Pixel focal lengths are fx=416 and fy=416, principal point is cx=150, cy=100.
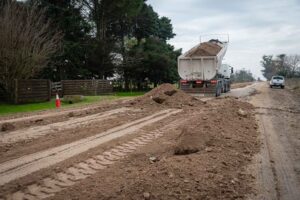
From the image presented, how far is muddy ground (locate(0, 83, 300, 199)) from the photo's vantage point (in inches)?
267

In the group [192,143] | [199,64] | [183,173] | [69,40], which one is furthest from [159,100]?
[69,40]

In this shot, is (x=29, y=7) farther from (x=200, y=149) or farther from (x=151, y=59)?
(x=200, y=149)

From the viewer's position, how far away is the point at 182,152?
923cm

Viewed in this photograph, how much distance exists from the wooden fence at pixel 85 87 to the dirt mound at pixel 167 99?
11.6 m

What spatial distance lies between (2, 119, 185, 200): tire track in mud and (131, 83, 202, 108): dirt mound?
35.4 feet

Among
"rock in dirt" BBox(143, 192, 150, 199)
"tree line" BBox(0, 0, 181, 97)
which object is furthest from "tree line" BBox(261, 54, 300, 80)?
"rock in dirt" BBox(143, 192, 150, 199)

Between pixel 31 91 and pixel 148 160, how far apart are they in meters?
20.5

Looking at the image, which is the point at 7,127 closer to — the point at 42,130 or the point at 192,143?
the point at 42,130

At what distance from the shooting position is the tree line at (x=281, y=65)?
113262 millimetres

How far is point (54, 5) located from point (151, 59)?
11.5 m

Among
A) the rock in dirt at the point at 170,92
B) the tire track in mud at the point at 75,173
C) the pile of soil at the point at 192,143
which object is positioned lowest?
the tire track in mud at the point at 75,173

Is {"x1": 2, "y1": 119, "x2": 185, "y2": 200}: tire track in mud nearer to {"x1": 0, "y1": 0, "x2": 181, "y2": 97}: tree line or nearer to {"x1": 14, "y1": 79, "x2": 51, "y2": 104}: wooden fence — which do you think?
{"x1": 14, "y1": 79, "x2": 51, "y2": 104}: wooden fence

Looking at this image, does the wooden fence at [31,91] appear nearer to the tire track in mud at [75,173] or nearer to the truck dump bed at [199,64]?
A: the truck dump bed at [199,64]

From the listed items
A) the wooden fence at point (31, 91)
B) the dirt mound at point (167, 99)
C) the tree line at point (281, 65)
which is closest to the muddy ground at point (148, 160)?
the dirt mound at point (167, 99)
